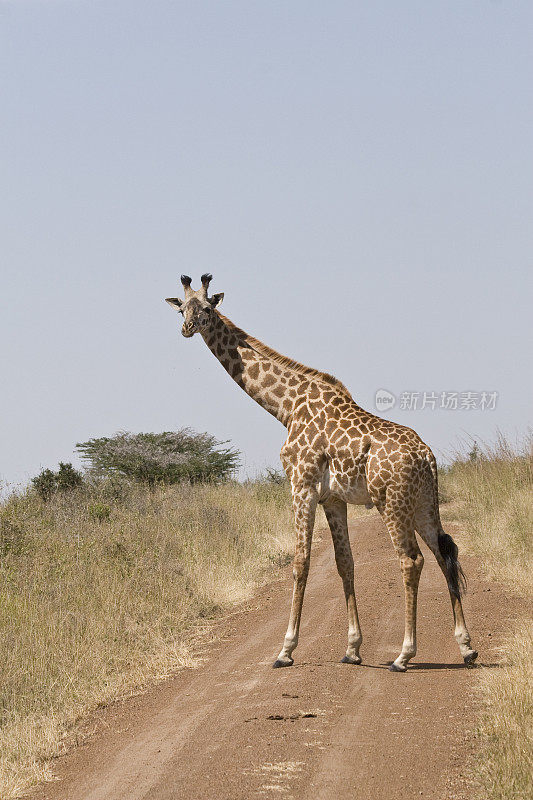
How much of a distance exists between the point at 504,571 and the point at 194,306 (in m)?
5.74

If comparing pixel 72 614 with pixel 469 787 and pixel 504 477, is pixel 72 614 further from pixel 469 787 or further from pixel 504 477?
pixel 504 477

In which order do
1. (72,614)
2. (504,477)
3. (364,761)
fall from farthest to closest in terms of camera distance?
(504,477) < (72,614) < (364,761)

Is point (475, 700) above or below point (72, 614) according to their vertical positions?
below

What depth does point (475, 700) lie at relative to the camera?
7.44 m

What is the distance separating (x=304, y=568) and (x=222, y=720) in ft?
7.14

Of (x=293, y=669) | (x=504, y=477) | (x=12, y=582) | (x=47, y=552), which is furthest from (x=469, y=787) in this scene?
(x=504, y=477)

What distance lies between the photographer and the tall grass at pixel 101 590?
28.0ft

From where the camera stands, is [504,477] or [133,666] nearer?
[133,666]

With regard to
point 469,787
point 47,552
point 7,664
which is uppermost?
point 47,552

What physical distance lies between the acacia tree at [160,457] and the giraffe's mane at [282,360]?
47.4ft

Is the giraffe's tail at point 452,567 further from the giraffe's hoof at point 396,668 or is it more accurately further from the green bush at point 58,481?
the green bush at point 58,481

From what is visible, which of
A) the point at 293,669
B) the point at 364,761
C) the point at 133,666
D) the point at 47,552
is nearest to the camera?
the point at 364,761

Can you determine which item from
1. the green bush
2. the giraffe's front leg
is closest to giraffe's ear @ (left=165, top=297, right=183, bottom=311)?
the giraffe's front leg

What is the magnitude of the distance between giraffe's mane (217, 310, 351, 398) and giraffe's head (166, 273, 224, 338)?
0.82 ft
